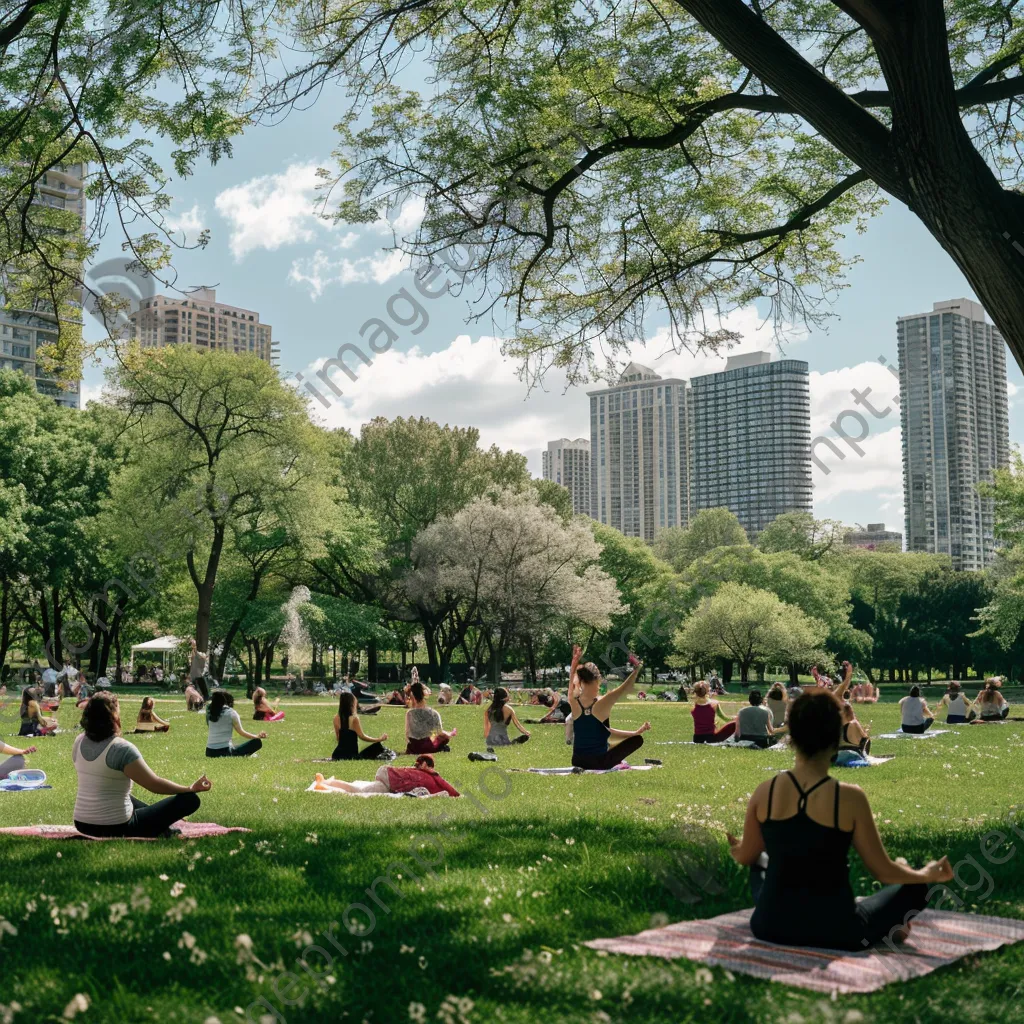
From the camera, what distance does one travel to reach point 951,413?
61969 mm

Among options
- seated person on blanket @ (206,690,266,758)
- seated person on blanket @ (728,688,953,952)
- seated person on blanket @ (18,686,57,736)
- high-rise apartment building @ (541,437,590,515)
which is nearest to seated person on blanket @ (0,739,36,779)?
seated person on blanket @ (206,690,266,758)

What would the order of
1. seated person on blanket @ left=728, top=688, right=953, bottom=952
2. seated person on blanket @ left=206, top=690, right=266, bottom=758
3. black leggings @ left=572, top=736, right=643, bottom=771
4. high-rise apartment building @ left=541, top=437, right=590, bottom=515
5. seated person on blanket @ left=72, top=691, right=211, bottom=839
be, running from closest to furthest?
seated person on blanket @ left=728, top=688, right=953, bottom=952
seated person on blanket @ left=72, top=691, right=211, bottom=839
black leggings @ left=572, top=736, right=643, bottom=771
seated person on blanket @ left=206, top=690, right=266, bottom=758
high-rise apartment building @ left=541, top=437, right=590, bottom=515

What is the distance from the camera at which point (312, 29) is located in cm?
1151

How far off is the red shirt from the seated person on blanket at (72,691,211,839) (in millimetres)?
3882

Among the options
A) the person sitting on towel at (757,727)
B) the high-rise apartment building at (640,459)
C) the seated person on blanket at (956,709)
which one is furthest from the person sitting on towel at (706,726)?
the high-rise apartment building at (640,459)

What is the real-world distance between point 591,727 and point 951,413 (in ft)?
180

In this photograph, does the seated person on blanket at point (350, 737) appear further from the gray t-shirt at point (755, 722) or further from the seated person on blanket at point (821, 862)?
the seated person on blanket at point (821, 862)

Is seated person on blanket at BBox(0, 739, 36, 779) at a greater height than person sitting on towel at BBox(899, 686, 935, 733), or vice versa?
seated person on blanket at BBox(0, 739, 36, 779)

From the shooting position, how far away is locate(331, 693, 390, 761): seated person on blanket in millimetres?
15656

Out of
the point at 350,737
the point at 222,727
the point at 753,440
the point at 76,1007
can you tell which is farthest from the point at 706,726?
the point at 753,440

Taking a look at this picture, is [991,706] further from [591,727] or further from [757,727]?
[591,727]

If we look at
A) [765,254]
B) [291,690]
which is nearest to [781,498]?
[291,690]

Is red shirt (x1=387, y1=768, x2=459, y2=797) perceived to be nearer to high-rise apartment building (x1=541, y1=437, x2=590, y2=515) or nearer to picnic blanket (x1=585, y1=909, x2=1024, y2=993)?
picnic blanket (x1=585, y1=909, x2=1024, y2=993)

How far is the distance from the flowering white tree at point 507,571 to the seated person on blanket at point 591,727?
4397 centimetres
